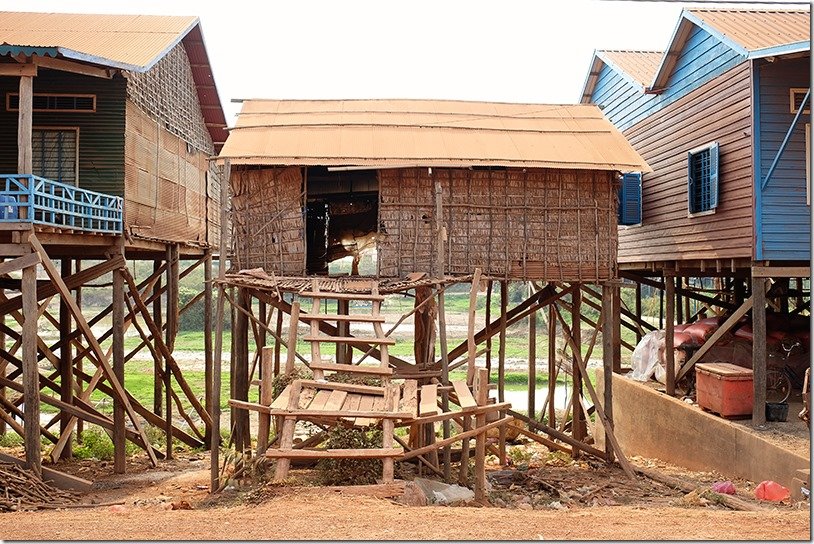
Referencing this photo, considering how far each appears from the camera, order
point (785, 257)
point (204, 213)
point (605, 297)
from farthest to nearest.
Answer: point (204, 213)
point (605, 297)
point (785, 257)

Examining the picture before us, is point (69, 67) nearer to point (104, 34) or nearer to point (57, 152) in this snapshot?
point (57, 152)

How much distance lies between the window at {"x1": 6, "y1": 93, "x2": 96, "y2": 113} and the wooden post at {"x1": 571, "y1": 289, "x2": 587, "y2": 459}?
10.0 metres

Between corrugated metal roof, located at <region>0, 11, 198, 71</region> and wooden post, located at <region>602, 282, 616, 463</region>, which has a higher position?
corrugated metal roof, located at <region>0, 11, 198, 71</region>

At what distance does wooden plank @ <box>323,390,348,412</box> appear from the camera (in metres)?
9.30

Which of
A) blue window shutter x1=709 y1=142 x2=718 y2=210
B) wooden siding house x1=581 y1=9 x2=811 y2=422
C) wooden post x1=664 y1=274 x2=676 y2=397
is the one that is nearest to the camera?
wooden siding house x1=581 y1=9 x2=811 y2=422

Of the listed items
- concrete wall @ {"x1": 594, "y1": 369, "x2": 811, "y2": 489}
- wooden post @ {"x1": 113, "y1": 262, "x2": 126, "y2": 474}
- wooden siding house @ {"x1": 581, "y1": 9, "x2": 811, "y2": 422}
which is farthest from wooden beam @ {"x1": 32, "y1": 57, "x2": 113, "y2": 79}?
concrete wall @ {"x1": 594, "y1": 369, "x2": 811, "y2": 489}

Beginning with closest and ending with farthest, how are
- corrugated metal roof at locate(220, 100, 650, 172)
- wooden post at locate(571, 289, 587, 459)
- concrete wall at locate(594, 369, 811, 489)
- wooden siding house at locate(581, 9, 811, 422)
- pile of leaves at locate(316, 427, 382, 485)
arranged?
pile of leaves at locate(316, 427, 382, 485)
concrete wall at locate(594, 369, 811, 489)
wooden siding house at locate(581, 9, 811, 422)
corrugated metal roof at locate(220, 100, 650, 172)
wooden post at locate(571, 289, 587, 459)

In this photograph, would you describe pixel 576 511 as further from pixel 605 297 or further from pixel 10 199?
pixel 10 199

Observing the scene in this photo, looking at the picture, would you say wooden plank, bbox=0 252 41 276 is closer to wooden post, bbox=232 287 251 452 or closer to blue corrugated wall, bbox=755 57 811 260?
wooden post, bbox=232 287 251 452

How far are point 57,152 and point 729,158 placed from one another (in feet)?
40.2

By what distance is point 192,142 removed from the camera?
63.5ft

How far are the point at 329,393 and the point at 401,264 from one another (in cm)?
452

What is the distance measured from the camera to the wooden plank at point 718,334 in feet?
43.9

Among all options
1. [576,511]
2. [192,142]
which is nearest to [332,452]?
[576,511]
